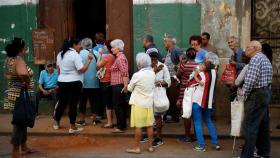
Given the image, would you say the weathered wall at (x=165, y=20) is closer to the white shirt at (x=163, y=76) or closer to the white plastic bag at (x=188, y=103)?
the white shirt at (x=163, y=76)

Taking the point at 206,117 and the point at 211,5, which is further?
the point at 211,5

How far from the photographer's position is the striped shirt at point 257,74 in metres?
7.04

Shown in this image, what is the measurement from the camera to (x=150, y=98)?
795 cm

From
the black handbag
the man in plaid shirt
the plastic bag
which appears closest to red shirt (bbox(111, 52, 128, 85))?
the plastic bag

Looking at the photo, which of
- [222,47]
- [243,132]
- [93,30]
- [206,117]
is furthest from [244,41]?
[93,30]

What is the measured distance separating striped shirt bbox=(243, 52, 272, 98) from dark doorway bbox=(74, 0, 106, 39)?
596cm

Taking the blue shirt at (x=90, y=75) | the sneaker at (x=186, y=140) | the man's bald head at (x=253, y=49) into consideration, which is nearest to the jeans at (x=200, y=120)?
the sneaker at (x=186, y=140)

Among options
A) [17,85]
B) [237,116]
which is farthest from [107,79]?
[237,116]

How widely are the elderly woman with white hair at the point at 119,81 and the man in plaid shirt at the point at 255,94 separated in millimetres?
2565

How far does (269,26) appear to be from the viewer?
1051 centimetres

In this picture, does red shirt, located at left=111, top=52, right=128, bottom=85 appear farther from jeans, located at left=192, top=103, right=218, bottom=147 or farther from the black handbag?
the black handbag

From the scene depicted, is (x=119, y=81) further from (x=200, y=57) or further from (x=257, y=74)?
(x=257, y=74)

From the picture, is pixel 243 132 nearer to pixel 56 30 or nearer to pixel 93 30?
pixel 56 30

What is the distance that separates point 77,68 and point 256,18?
4.05 metres
